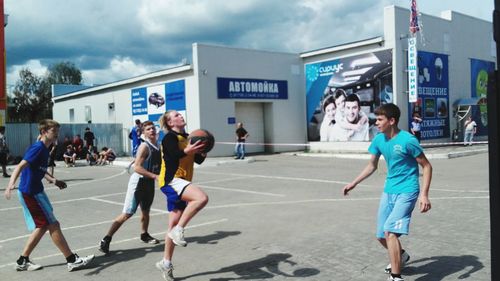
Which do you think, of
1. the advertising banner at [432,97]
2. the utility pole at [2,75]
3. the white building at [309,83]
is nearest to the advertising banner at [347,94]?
the white building at [309,83]

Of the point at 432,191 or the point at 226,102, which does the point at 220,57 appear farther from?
the point at 432,191

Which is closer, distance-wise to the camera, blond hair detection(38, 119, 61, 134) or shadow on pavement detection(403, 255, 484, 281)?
shadow on pavement detection(403, 255, 484, 281)

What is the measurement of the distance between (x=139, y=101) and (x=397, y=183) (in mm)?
25616

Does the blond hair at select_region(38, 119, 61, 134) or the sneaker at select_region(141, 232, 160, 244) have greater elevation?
the blond hair at select_region(38, 119, 61, 134)

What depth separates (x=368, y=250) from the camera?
6.14 m

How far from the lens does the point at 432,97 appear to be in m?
26.8

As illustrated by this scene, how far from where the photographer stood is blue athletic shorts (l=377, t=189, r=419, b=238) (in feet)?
15.5

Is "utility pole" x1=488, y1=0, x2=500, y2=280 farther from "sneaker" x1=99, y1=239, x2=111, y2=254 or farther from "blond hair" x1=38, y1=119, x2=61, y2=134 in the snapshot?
"sneaker" x1=99, y1=239, x2=111, y2=254

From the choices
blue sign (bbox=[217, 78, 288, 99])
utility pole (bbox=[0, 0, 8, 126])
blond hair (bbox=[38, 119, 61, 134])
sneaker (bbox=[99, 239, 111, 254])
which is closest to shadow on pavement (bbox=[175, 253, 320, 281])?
sneaker (bbox=[99, 239, 111, 254])

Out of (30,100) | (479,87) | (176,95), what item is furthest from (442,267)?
(30,100)

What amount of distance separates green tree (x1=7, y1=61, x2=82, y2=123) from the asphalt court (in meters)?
54.8

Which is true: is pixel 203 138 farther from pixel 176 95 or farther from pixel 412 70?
pixel 176 95

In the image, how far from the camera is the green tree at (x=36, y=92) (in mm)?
64625

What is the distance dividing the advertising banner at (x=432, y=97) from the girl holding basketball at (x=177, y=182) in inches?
861
